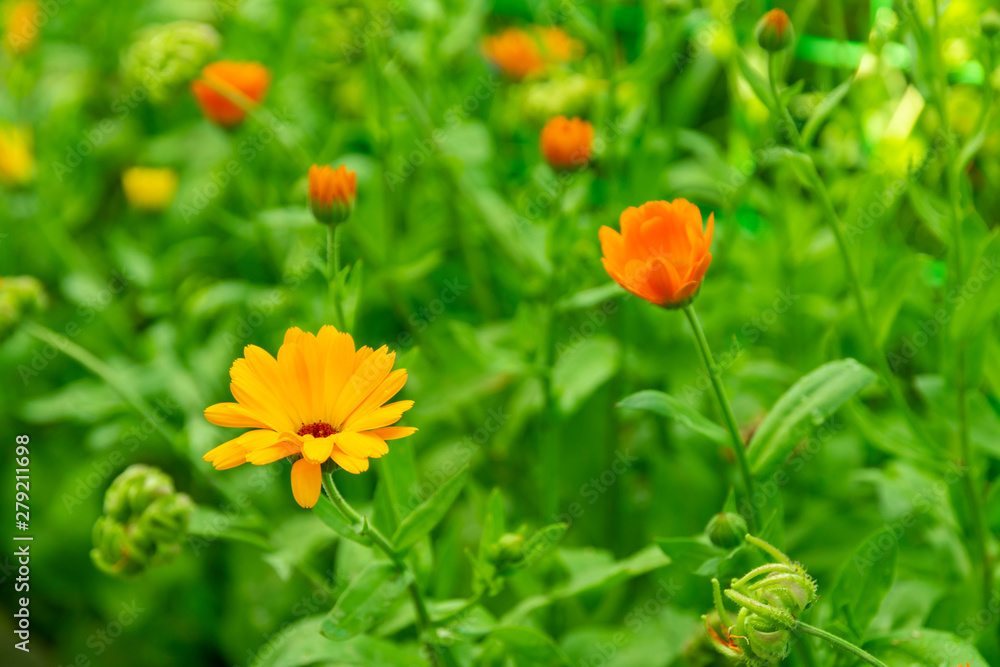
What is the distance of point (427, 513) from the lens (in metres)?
0.74

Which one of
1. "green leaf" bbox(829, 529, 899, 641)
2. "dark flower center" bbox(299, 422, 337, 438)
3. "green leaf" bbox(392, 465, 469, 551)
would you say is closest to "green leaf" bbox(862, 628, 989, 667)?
"green leaf" bbox(829, 529, 899, 641)

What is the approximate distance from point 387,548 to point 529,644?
7.1 inches

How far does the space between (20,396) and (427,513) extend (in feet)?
4.01

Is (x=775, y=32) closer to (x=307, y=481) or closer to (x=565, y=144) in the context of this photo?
(x=565, y=144)

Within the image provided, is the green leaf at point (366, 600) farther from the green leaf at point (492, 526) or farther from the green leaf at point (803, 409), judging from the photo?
the green leaf at point (803, 409)

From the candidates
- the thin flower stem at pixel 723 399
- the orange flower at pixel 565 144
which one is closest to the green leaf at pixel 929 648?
the thin flower stem at pixel 723 399

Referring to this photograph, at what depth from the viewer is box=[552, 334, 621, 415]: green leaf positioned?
103 centimetres

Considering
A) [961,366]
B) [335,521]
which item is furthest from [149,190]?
[961,366]

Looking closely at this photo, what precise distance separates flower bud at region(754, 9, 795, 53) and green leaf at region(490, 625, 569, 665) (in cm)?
57

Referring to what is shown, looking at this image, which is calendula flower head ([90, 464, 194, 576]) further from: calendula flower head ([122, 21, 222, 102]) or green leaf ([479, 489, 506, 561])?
calendula flower head ([122, 21, 222, 102])

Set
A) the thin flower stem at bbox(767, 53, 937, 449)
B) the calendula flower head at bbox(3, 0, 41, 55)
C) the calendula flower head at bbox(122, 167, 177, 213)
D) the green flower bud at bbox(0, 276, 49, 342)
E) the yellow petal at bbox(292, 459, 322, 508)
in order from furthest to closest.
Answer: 1. the calendula flower head at bbox(3, 0, 41, 55)
2. the calendula flower head at bbox(122, 167, 177, 213)
3. the green flower bud at bbox(0, 276, 49, 342)
4. the thin flower stem at bbox(767, 53, 937, 449)
5. the yellow petal at bbox(292, 459, 322, 508)

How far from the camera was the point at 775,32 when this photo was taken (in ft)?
2.58

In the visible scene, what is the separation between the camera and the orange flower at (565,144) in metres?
1.03

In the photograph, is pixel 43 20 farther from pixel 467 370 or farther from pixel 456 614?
pixel 456 614
